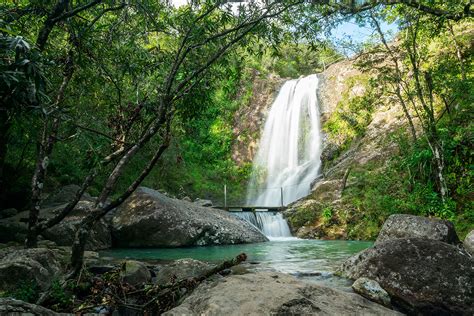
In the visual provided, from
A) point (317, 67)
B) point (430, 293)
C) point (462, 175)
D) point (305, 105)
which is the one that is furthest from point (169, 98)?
point (317, 67)

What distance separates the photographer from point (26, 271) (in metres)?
4.75

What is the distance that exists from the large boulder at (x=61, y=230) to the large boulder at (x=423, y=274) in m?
8.11

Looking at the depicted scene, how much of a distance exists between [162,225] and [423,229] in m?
7.19

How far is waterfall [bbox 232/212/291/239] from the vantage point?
52.1ft

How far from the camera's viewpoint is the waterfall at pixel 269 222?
1588 cm

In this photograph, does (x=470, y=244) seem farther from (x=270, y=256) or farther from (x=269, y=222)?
(x=269, y=222)

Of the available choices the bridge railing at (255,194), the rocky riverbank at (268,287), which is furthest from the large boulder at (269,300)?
the bridge railing at (255,194)

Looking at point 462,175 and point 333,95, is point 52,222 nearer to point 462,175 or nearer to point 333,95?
point 462,175

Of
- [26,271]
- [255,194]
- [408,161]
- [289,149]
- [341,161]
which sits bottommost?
[26,271]

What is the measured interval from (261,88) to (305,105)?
5.82 m

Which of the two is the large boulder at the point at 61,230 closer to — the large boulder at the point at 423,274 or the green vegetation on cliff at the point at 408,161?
the green vegetation on cliff at the point at 408,161

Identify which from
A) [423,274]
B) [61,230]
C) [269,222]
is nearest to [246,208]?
[269,222]

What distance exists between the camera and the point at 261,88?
105ft

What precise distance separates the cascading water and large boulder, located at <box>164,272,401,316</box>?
58.0ft
